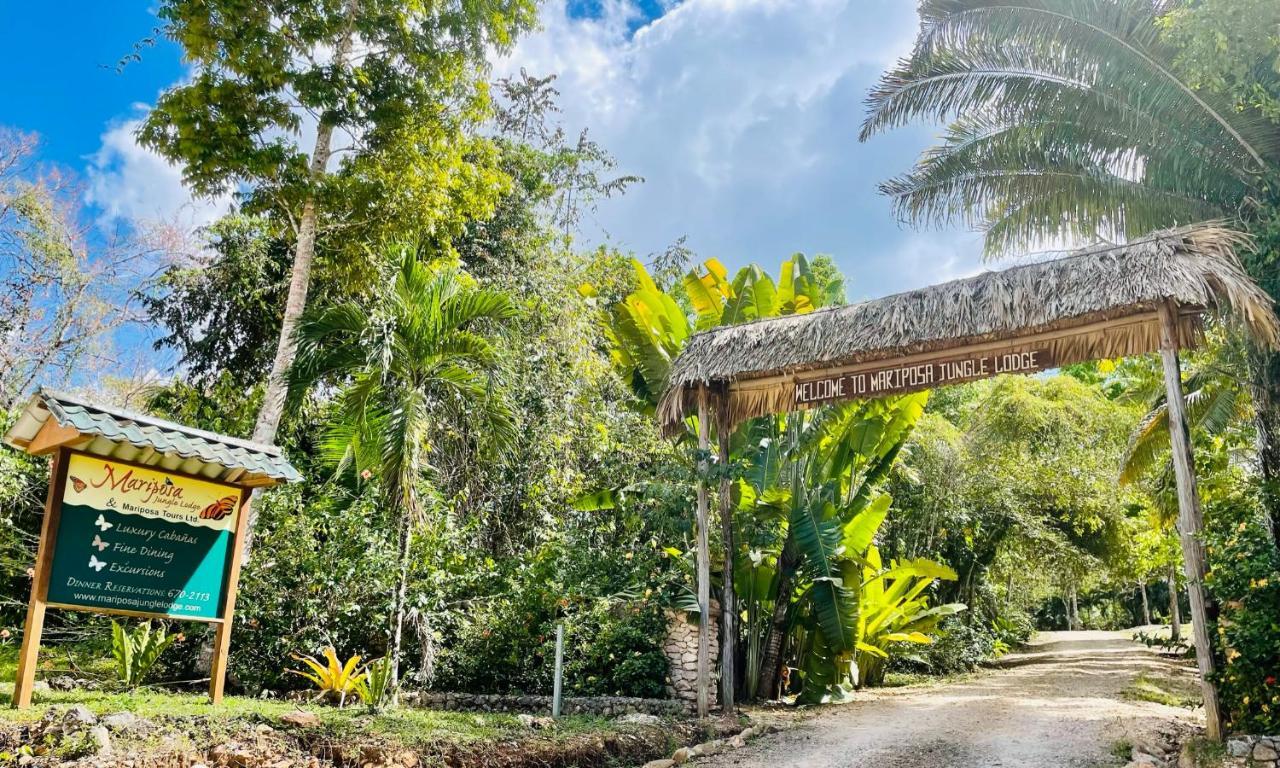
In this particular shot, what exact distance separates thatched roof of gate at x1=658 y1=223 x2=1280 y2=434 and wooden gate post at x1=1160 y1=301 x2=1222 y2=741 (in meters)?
0.25

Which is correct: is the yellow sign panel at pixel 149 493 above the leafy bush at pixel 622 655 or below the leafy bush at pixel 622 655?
above

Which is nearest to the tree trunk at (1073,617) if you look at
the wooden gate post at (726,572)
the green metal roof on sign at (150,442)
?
the wooden gate post at (726,572)

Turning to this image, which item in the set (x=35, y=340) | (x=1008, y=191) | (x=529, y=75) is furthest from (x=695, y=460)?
(x=35, y=340)

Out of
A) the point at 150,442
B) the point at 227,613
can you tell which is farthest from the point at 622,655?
the point at 150,442

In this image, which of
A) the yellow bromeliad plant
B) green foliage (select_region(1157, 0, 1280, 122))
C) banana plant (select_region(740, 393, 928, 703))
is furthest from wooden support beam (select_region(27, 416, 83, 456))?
green foliage (select_region(1157, 0, 1280, 122))

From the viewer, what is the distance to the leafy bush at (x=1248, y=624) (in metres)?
5.67

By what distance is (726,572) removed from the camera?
9281mm

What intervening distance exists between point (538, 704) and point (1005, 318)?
611 cm

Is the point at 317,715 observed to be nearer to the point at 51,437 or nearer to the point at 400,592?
the point at 400,592

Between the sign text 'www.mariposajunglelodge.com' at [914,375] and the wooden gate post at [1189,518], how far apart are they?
98 cm

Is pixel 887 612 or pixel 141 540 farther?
pixel 887 612

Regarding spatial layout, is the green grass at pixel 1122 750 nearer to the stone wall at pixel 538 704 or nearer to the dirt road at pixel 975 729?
the dirt road at pixel 975 729

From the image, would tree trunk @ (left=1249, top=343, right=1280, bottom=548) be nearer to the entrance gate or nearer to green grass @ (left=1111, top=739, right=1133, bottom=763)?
the entrance gate

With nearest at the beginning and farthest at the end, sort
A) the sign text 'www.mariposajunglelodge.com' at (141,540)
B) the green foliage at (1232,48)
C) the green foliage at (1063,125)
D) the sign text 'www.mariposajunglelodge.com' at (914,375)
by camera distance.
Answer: the sign text 'www.mariposajunglelodge.com' at (141,540), the green foliage at (1232,48), the sign text 'www.mariposajunglelodge.com' at (914,375), the green foliage at (1063,125)
